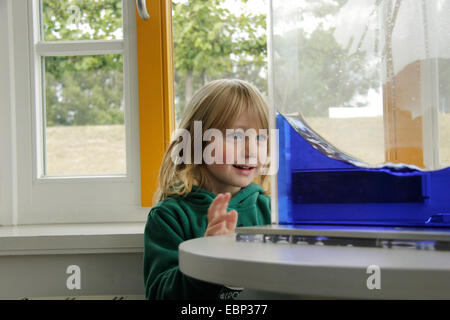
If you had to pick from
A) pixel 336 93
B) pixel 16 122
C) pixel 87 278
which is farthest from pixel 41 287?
pixel 336 93

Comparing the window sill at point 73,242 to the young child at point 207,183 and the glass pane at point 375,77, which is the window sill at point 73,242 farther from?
the glass pane at point 375,77

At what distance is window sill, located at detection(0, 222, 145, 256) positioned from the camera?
3.48 feet

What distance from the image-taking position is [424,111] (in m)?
0.54

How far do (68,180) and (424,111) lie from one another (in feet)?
3.27

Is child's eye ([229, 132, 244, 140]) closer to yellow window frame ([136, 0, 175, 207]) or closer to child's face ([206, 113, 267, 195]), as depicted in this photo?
child's face ([206, 113, 267, 195])

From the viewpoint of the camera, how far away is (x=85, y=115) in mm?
1528

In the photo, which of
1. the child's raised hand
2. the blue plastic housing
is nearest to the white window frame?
the child's raised hand

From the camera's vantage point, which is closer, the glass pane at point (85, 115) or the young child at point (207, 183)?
the young child at point (207, 183)

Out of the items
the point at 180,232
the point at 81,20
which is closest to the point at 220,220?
the point at 180,232

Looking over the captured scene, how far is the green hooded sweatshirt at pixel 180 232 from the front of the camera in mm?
779

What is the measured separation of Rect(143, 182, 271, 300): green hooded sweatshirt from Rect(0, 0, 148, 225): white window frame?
33 cm

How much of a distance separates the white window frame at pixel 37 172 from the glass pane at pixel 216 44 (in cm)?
85

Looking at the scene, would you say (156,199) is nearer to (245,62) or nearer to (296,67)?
(296,67)

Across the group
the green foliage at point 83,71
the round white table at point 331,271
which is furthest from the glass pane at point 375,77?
the green foliage at point 83,71
